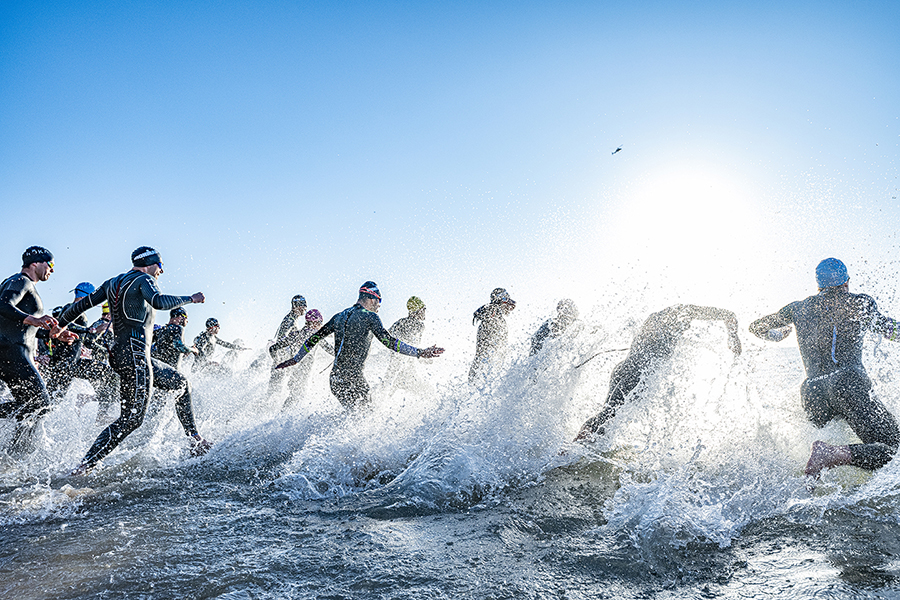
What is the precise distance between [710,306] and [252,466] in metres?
5.20

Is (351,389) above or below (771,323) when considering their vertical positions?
below

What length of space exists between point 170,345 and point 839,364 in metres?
8.18

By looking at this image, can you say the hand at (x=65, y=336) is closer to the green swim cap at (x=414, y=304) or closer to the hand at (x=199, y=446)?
the hand at (x=199, y=446)

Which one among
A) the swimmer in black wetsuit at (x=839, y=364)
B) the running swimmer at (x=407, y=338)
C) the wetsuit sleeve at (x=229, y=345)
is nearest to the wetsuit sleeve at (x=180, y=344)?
the running swimmer at (x=407, y=338)

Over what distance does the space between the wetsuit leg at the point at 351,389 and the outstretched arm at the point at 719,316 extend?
384 cm

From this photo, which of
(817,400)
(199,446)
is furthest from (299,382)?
(817,400)

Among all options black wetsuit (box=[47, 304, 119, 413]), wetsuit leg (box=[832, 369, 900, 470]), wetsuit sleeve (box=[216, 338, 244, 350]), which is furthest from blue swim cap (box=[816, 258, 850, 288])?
wetsuit sleeve (box=[216, 338, 244, 350])

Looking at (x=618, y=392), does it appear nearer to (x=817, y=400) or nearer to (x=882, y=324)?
(x=817, y=400)

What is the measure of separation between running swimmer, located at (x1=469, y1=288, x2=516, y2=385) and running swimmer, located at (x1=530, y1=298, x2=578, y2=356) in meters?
1.05

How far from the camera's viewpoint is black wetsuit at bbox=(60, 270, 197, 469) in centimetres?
441

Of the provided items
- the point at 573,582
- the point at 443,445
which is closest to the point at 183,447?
the point at 443,445

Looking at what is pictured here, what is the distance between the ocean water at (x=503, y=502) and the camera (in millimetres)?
2188

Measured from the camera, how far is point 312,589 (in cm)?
206

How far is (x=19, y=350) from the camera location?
190 inches
